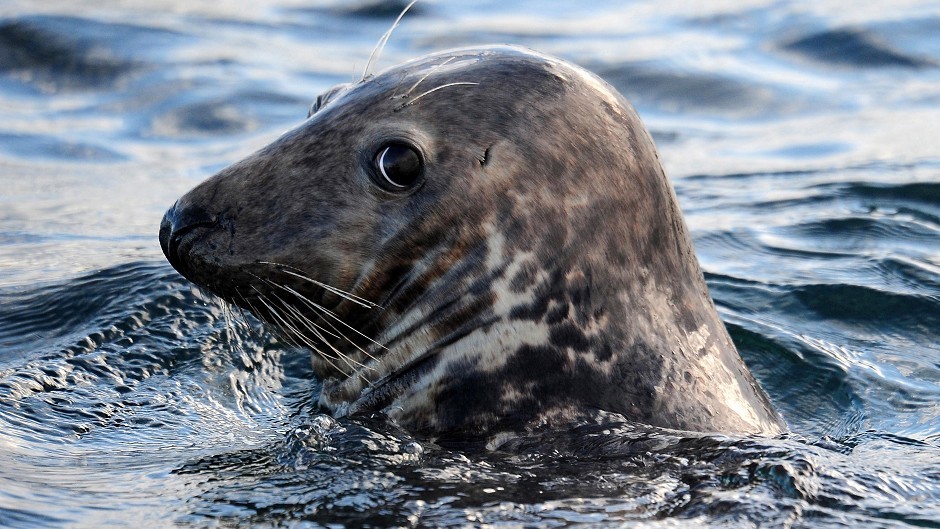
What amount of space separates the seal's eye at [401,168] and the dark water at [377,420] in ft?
2.56

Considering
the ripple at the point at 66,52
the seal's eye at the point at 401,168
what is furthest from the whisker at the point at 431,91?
the ripple at the point at 66,52

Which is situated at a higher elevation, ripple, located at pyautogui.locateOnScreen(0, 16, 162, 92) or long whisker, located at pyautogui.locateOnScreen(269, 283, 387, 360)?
ripple, located at pyautogui.locateOnScreen(0, 16, 162, 92)

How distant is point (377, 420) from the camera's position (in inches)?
177

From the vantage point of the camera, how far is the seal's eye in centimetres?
437

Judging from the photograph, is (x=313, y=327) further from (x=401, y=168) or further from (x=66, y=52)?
(x=66, y=52)

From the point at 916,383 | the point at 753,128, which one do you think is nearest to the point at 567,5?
the point at 753,128

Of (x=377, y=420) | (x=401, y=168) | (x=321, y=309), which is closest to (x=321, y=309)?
(x=321, y=309)

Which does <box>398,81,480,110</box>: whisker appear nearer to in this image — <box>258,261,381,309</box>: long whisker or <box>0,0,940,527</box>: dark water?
<box>258,261,381,309</box>: long whisker

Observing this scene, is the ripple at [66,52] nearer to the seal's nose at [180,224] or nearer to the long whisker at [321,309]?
the seal's nose at [180,224]

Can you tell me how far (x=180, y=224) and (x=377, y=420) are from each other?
0.90 metres

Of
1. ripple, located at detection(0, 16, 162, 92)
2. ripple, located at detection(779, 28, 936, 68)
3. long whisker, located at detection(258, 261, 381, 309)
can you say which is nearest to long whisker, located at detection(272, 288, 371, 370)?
long whisker, located at detection(258, 261, 381, 309)

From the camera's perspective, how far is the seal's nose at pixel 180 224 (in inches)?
176

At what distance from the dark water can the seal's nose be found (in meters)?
0.66

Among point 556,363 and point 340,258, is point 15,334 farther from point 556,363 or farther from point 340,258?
point 556,363
